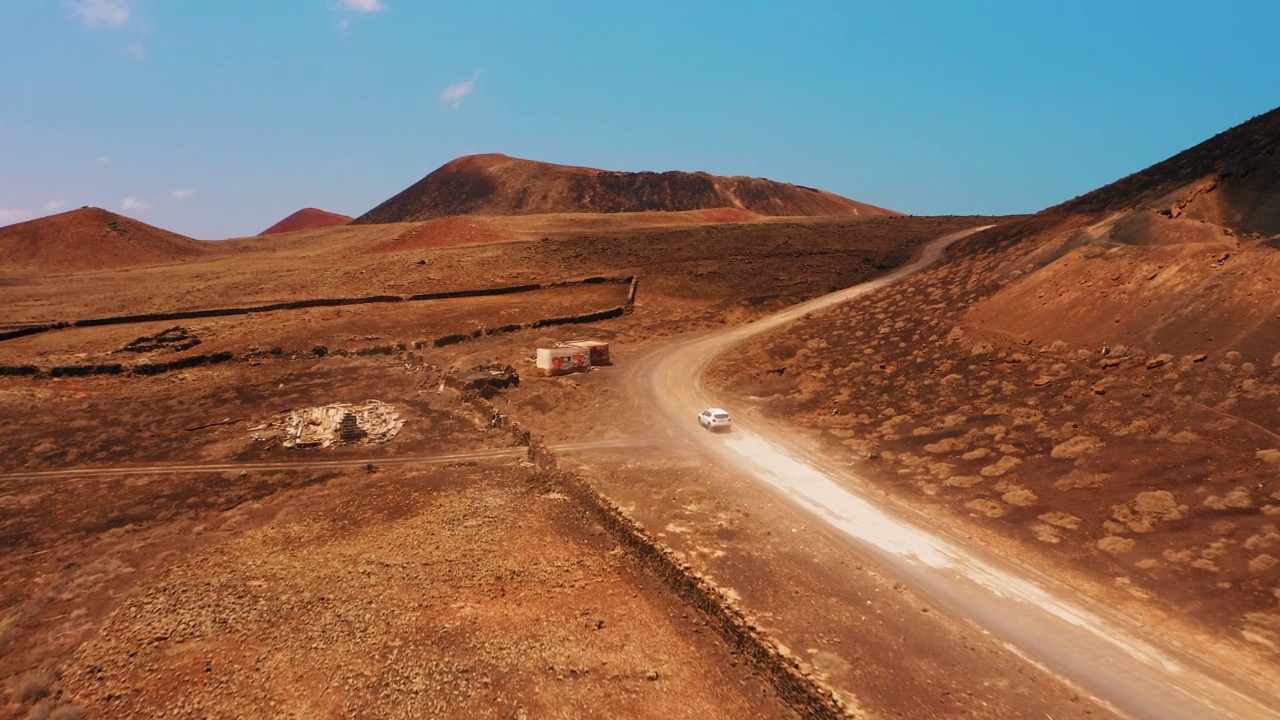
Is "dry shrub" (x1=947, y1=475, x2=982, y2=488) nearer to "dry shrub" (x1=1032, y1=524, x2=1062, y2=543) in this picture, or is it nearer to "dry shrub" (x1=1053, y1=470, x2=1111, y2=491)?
"dry shrub" (x1=1053, y1=470, x2=1111, y2=491)

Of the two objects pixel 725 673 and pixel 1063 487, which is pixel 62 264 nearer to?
pixel 725 673

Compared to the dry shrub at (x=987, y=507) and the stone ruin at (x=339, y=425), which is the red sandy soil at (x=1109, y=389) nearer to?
the dry shrub at (x=987, y=507)

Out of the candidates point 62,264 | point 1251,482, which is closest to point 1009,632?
point 1251,482

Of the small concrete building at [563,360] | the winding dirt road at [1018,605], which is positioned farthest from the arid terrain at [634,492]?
the small concrete building at [563,360]

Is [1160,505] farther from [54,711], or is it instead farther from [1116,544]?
[54,711]

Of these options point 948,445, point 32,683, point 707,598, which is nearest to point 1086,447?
point 948,445

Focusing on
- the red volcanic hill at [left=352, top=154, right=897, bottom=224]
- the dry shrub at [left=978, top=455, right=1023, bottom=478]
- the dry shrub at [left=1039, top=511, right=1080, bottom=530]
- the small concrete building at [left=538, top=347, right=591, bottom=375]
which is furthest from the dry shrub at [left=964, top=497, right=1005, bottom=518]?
the red volcanic hill at [left=352, top=154, right=897, bottom=224]
